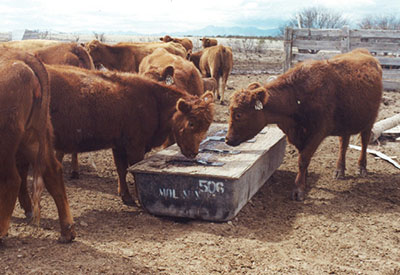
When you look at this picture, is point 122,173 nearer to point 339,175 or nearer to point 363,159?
point 339,175

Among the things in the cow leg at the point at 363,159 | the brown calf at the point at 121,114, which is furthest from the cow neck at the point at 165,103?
the cow leg at the point at 363,159

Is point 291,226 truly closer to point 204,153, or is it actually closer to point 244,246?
point 244,246

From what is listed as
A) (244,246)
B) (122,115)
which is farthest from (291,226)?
(122,115)

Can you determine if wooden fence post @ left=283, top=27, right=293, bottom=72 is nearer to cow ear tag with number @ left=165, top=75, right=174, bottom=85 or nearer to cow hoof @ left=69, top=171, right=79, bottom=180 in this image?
cow ear tag with number @ left=165, top=75, right=174, bottom=85

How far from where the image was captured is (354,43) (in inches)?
635

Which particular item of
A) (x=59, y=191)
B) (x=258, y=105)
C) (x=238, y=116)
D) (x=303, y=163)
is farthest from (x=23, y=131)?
(x=303, y=163)

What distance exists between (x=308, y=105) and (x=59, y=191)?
3.51m

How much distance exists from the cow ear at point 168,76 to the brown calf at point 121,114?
3.22ft

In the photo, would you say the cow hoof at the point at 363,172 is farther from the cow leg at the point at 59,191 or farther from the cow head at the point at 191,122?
the cow leg at the point at 59,191

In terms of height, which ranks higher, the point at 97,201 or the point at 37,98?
the point at 37,98

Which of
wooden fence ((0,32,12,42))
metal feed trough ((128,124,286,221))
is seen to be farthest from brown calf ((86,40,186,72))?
wooden fence ((0,32,12,42))

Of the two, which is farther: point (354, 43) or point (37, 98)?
point (354, 43)

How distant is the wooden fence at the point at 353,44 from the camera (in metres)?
15.8

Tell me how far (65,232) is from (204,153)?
85.0 inches
